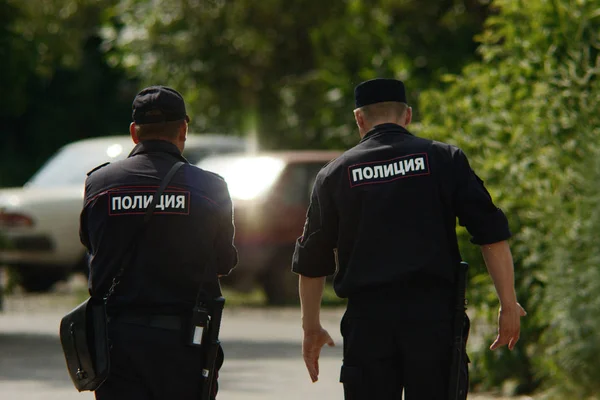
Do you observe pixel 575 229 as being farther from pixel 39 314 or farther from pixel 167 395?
pixel 39 314

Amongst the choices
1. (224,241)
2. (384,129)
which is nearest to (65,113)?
(384,129)

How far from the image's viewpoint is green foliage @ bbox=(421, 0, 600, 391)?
8414 mm

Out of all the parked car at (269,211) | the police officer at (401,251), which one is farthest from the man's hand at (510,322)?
the parked car at (269,211)

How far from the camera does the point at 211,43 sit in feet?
74.8

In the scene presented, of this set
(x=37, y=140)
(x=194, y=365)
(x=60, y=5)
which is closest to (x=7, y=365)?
(x=194, y=365)

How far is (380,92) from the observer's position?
5.09 m

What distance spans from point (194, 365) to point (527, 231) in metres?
4.34

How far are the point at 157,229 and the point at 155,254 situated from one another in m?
0.09

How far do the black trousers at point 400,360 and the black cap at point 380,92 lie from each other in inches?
32.1

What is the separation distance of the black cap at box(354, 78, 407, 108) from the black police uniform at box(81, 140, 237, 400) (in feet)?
2.18

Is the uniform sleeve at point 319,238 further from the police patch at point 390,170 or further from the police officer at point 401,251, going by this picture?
the police patch at point 390,170

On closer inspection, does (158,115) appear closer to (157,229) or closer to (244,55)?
(157,229)

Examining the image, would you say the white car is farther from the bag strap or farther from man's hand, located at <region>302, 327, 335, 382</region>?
the bag strap

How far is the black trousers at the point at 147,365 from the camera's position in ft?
15.3
